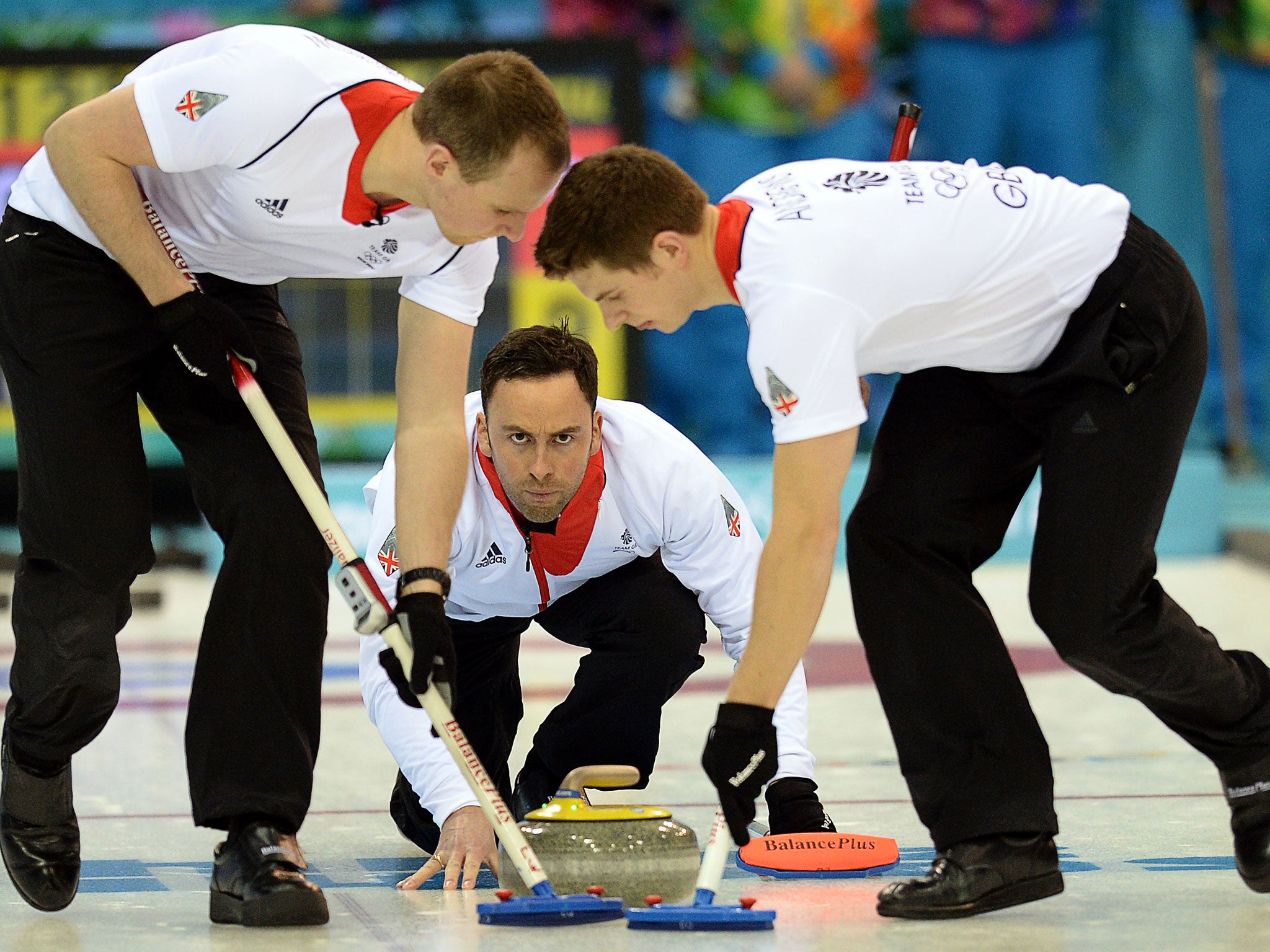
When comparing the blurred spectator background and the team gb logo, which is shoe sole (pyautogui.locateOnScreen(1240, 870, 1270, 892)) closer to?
the team gb logo

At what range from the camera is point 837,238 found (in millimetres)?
2531

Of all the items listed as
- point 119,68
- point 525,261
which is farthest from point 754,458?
point 119,68

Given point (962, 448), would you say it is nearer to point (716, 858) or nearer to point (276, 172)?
→ point (716, 858)

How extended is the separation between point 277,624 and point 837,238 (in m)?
1.12

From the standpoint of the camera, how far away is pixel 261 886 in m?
2.68

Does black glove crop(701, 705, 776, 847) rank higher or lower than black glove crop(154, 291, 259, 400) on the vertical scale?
lower

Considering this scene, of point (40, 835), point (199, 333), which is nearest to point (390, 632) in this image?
point (199, 333)

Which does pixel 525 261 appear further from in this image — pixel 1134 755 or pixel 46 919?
pixel 46 919

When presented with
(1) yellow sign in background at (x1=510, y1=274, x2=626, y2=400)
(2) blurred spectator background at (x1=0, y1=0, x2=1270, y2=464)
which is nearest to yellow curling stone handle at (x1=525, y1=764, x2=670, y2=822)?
(1) yellow sign in background at (x1=510, y1=274, x2=626, y2=400)

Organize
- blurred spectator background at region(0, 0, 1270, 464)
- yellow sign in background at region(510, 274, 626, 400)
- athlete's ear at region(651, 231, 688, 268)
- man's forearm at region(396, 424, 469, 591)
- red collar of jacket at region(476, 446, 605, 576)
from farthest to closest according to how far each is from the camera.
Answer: blurred spectator background at region(0, 0, 1270, 464), yellow sign in background at region(510, 274, 626, 400), red collar of jacket at region(476, 446, 605, 576), man's forearm at region(396, 424, 469, 591), athlete's ear at region(651, 231, 688, 268)

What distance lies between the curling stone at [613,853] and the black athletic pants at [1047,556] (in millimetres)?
424

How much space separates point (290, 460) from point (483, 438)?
0.70 meters

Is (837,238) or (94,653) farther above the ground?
(837,238)

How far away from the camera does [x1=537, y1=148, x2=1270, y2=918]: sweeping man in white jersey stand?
99.9 inches
